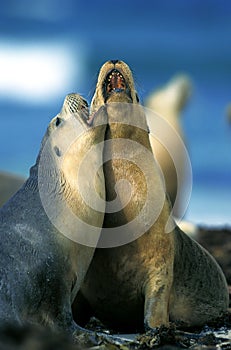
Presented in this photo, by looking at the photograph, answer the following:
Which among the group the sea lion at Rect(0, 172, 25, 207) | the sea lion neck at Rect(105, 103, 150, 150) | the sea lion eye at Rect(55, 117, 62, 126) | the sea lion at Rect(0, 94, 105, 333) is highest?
the sea lion at Rect(0, 172, 25, 207)

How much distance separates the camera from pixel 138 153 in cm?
635

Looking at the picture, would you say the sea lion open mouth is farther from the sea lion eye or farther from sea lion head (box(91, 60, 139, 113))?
the sea lion eye

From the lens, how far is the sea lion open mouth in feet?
20.5

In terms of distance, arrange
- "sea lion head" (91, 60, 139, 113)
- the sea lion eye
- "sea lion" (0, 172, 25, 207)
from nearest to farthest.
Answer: the sea lion eye → "sea lion head" (91, 60, 139, 113) → "sea lion" (0, 172, 25, 207)

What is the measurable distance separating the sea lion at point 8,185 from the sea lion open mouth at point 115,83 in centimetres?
322

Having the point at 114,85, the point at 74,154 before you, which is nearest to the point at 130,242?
the point at 74,154

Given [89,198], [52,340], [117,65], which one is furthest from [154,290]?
[52,340]

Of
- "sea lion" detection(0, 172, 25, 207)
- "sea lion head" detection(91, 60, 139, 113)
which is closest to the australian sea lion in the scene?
"sea lion head" detection(91, 60, 139, 113)

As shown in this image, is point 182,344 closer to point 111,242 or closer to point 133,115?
point 111,242

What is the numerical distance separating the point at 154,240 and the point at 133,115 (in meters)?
0.85

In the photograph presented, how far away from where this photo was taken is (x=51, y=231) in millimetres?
5625

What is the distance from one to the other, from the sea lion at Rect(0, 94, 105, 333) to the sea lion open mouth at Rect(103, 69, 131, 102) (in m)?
0.29

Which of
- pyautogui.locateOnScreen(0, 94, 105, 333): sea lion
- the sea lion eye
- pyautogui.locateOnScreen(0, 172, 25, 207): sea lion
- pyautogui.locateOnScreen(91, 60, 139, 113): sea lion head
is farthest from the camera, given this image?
pyautogui.locateOnScreen(0, 172, 25, 207): sea lion

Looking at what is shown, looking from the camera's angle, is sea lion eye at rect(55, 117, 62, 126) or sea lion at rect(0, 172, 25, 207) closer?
sea lion eye at rect(55, 117, 62, 126)
